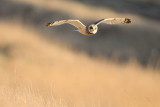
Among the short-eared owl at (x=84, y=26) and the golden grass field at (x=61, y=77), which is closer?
the short-eared owl at (x=84, y=26)

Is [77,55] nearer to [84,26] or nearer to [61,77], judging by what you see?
[61,77]

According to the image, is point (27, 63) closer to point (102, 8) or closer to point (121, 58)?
point (121, 58)

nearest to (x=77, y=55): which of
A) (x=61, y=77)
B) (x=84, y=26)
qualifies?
(x=61, y=77)

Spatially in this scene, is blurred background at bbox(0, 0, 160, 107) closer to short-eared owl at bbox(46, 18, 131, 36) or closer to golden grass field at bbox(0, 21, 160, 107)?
golden grass field at bbox(0, 21, 160, 107)

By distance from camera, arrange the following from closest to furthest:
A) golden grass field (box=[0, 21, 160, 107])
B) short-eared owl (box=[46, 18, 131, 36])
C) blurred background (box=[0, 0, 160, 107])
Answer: short-eared owl (box=[46, 18, 131, 36]) → golden grass field (box=[0, 21, 160, 107]) → blurred background (box=[0, 0, 160, 107])

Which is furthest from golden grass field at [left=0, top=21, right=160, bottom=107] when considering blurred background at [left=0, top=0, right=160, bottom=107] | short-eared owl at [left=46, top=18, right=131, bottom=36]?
short-eared owl at [left=46, top=18, right=131, bottom=36]

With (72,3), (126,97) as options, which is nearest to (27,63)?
(126,97)

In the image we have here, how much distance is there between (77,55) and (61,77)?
14.8 feet

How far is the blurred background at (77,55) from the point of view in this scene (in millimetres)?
6684

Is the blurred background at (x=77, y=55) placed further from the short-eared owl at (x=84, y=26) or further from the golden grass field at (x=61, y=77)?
the short-eared owl at (x=84, y=26)

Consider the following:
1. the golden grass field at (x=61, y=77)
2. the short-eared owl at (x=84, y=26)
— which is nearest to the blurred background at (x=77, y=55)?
the golden grass field at (x=61, y=77)

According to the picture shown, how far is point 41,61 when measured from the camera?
13719 millimetres

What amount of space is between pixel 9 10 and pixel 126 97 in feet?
48.0

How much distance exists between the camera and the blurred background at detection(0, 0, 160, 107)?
21.9ft
